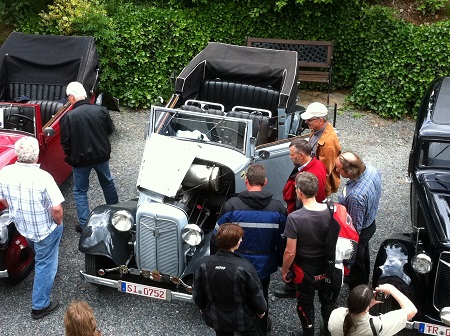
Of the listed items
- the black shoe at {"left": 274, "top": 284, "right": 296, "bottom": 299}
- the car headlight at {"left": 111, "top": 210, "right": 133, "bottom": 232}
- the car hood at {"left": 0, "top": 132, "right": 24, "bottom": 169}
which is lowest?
the black shoe at {"left": 274, "top": 284, "right": 296, "bottom": 299}

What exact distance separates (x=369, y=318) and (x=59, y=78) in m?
6.45

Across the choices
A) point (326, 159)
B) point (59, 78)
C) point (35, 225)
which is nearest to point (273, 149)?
point (326, 159)

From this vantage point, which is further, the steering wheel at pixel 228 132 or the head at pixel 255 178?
the steering wheel at pixel 228 132

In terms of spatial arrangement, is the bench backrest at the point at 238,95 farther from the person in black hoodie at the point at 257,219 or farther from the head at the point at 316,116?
the person in black hoodie at the point at 257,219

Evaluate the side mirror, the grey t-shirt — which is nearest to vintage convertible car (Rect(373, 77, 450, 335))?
the grey t-shirt

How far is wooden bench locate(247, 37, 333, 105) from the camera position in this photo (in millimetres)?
10742

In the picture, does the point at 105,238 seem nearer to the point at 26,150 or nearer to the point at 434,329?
the point at 26,150

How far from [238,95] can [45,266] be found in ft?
12.4

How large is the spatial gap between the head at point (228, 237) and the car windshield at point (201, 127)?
7.65ft

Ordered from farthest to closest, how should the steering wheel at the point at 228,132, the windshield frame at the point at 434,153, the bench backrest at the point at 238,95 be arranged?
the bench backrest at the point at 238,95 → the steering wheel at the point at 228,132 → the windshield frame at the point at 434,153

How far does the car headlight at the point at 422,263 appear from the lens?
5.47 metres

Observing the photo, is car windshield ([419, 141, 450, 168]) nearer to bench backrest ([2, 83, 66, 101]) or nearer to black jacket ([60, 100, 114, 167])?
black jacket ([60, 100, 114, 167])

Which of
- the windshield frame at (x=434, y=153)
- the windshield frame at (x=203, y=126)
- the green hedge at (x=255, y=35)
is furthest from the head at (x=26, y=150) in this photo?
the green hedge at (x=255, y=35)

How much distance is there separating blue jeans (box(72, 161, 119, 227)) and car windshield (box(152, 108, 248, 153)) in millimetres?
802
